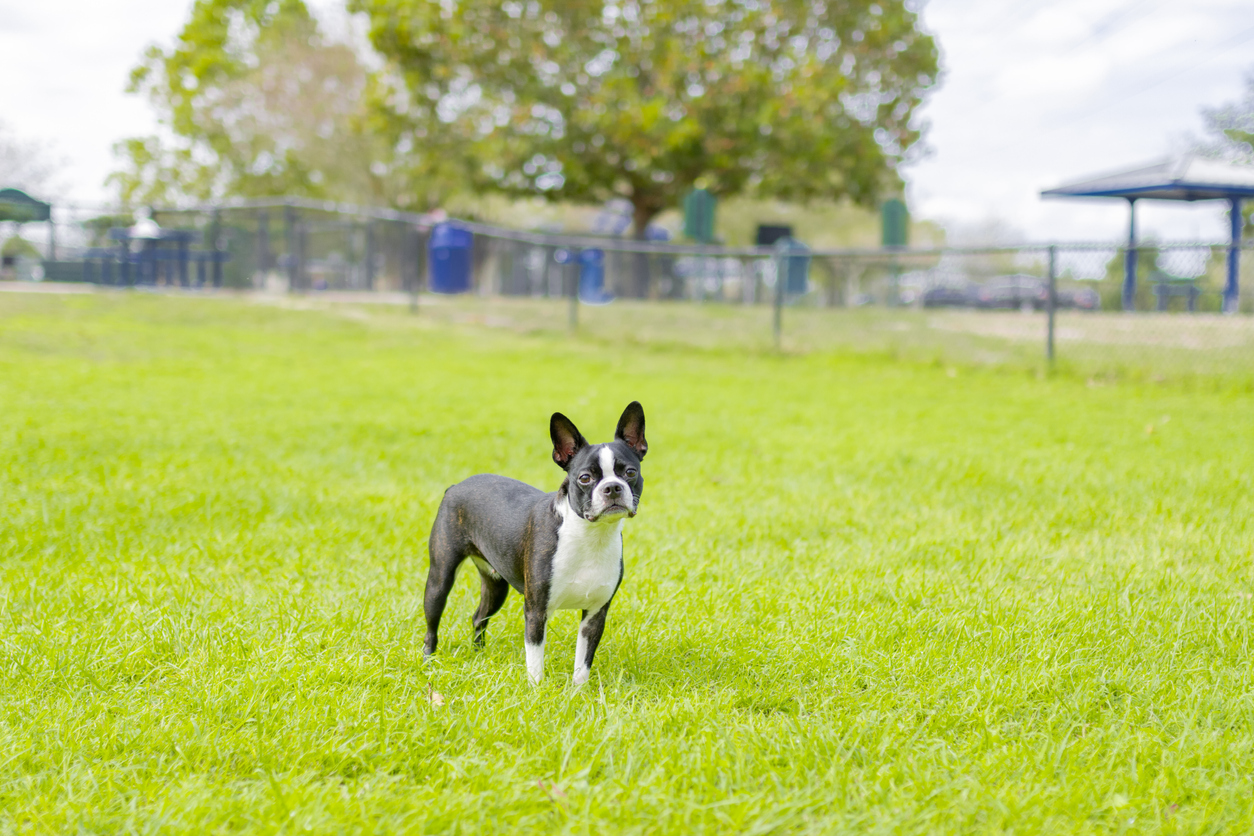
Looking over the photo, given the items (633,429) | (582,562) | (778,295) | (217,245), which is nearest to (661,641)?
(582,562)

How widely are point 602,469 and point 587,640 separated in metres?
0.56

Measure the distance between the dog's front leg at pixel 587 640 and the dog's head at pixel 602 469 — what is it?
0.38m

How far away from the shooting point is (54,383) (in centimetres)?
955

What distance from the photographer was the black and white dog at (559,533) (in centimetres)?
279

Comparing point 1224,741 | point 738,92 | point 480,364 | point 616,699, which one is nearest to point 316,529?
point 616,699

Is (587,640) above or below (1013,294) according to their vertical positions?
below

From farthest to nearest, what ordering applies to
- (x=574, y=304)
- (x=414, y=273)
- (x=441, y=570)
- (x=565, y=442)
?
(x=414, y=273) → (x=574, y=304) → (x=441, y=570) → (x=565, y=442)

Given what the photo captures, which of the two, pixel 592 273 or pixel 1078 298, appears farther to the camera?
pixel 592 273

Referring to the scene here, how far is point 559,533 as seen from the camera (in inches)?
112

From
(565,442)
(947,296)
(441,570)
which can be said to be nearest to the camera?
(565,442)

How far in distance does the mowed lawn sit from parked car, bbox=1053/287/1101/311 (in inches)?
239

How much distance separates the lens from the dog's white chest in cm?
284

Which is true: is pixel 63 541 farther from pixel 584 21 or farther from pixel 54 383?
pixel 584 21

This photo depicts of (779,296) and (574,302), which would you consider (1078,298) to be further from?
(574,302)
